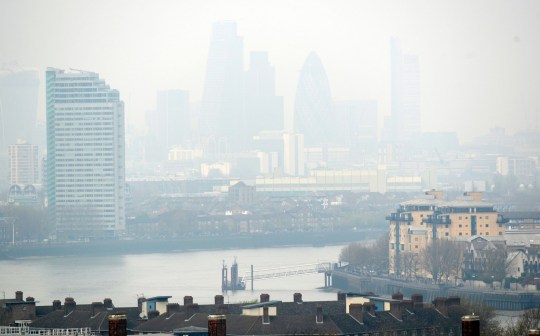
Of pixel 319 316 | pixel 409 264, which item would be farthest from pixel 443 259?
pixel 319 316

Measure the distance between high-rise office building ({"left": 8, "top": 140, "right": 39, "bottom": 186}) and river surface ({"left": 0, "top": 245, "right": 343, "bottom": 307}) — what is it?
45744 millimetres

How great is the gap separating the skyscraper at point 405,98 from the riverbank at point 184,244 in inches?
2892

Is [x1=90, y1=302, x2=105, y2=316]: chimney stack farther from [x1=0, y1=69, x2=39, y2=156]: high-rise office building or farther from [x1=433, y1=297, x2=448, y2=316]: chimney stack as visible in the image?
[x1=0, y1=69, x2=39, y2=156]: high-rise office building

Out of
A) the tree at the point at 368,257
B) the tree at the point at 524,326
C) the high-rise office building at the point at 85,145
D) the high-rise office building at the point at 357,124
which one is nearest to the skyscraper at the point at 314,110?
the high-rise office building at the point at 357,124

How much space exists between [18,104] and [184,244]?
2726 inches

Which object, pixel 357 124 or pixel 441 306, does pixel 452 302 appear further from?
pixel 357 124

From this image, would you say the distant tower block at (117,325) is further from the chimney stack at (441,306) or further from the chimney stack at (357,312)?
the chimney stack at (441,306)

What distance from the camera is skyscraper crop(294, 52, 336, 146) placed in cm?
15575

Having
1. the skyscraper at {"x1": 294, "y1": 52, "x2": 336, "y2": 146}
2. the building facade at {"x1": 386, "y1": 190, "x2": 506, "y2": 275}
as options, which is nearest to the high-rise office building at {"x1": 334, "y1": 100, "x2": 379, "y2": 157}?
the skyscraper at {"x1": 294, "y1": 52, "x2": 336, "y2": 146}

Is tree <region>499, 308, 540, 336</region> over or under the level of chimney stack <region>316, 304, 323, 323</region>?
under

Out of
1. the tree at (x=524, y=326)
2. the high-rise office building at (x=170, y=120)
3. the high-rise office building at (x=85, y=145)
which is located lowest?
the tree at (x=524, y=326)

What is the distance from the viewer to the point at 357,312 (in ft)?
75.3

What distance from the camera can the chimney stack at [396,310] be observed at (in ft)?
77.2

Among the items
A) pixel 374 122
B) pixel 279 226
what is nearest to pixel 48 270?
pixel 279 226
